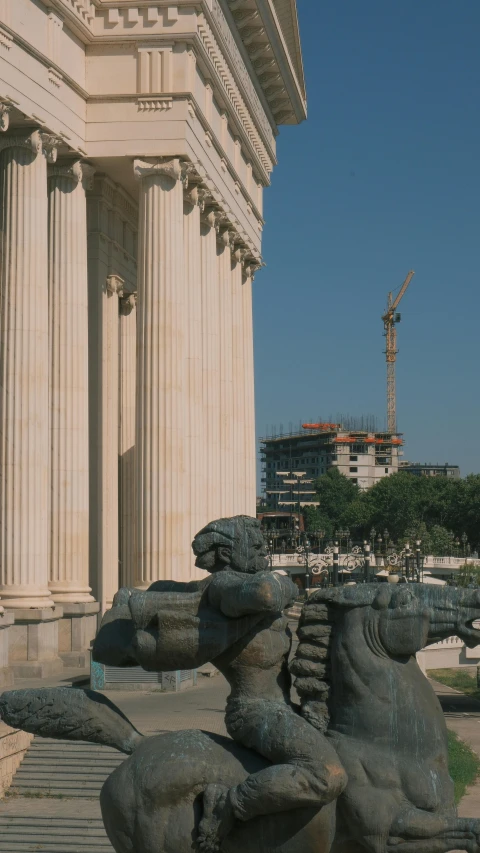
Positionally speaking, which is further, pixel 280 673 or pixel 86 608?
pixel 86 608

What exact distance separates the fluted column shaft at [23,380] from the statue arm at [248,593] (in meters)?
24.8

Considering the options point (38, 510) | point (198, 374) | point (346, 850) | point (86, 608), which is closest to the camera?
point (346, 850)

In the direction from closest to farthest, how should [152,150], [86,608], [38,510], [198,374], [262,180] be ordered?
[38,510]
[86,608]
[152,150]
[198,374]
[262,180]

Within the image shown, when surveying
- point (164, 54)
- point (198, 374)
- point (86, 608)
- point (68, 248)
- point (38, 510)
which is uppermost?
point (164, 54)

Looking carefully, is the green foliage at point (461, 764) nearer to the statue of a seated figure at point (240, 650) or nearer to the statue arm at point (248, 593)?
the statue of a seated figure at point (240, 650)

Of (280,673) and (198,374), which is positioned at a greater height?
(198,374)

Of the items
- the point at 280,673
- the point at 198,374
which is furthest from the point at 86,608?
the point at 280,673

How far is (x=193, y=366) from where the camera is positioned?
40.6 meters

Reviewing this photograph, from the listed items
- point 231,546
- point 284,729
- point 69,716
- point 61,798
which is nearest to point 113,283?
point 61,798

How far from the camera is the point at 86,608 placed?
1419 inches

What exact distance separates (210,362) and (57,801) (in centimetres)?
2742

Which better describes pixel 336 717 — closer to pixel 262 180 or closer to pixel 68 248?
pixel 68 248

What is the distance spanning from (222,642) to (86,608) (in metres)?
28.3

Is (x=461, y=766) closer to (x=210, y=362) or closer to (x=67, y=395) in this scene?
(x=67, y=395)
